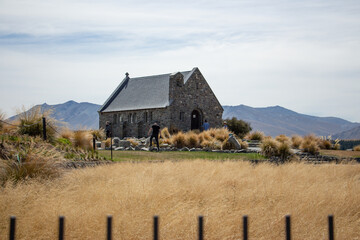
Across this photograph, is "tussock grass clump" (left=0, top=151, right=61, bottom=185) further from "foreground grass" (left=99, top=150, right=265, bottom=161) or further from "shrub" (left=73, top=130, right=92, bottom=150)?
"shrub" (left=73, top=130, right=92, bottom=150)

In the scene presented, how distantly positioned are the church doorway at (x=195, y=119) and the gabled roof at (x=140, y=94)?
3.29m

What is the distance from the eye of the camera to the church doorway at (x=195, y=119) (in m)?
38.2

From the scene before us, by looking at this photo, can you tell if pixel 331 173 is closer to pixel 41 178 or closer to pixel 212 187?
pixel 212 187

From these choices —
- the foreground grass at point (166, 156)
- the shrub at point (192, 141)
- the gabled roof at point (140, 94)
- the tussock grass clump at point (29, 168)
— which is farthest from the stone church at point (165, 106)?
the tussock grass clump at point (29, 168)

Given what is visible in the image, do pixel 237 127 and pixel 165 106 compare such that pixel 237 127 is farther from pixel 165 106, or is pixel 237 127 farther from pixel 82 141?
pixel 82 141

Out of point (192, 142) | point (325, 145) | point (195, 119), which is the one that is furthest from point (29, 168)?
point (195, 119)

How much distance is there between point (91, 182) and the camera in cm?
1059

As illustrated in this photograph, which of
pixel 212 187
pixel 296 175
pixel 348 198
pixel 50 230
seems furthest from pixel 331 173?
pixel 50 230

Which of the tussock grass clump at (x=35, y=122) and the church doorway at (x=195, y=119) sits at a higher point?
the church doorway at (x=195, y=119)

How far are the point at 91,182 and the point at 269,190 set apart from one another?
447 cm

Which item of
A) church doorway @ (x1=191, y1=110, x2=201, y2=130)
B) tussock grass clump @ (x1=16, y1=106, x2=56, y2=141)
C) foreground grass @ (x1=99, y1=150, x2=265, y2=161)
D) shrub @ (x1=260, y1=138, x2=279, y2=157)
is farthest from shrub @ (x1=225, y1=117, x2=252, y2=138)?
tussock grass clump @ (x1=16, y1=106, x2=56, y2=141)

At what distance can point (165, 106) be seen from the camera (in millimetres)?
35219

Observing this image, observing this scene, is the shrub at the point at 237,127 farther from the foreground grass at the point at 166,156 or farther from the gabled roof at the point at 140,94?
the foreground grass at the point at 166,156

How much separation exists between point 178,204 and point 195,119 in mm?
30543
